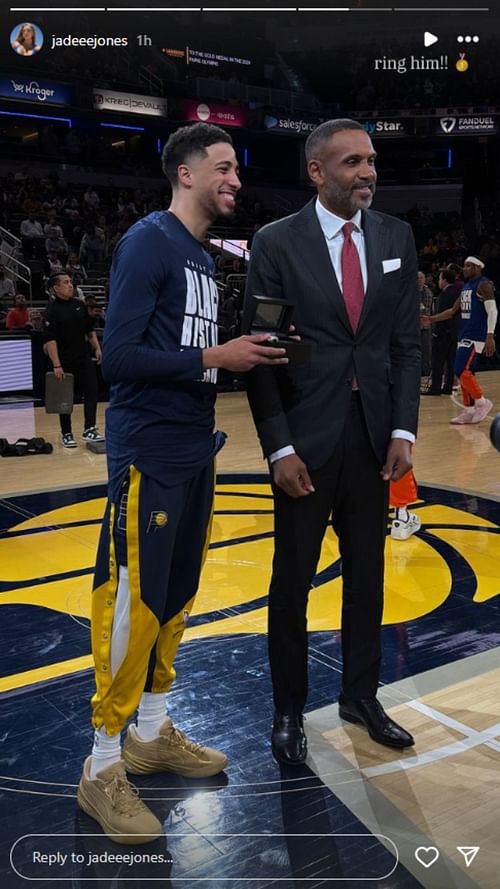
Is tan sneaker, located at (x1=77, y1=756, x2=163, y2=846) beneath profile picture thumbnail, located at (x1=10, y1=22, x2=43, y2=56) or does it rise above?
beneath

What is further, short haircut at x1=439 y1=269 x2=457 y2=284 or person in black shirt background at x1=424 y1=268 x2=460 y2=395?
person in black shirt background at x1=424 y1=268 x2=460 y2=395

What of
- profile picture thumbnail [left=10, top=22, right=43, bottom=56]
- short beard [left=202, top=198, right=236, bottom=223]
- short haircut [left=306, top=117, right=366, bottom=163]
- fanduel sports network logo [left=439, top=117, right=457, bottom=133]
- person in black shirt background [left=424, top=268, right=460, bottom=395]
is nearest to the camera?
short beard [left=202, top=198, right=236, bottom=223]

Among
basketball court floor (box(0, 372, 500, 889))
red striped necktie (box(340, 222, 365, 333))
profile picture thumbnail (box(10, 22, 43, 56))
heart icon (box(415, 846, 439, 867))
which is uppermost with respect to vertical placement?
profile picture thumbnail (box(10, 22, 43, 56))

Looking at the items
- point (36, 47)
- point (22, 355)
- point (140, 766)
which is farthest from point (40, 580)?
point (36, 47)

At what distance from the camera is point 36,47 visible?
1897 centimetres

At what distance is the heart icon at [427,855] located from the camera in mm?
1920

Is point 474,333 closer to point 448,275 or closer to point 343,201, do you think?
point 448,275

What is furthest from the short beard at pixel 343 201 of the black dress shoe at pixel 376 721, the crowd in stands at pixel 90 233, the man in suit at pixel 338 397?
the crowd in stands at pixel 90 233

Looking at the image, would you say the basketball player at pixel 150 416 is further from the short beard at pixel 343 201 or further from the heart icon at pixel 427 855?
the heart icon at pixel 427 855

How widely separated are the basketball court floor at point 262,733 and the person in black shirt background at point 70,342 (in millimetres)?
2516

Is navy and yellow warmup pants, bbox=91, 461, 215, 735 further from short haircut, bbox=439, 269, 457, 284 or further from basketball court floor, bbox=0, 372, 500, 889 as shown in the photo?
short haircut, bbox=439, 269, 457, 284

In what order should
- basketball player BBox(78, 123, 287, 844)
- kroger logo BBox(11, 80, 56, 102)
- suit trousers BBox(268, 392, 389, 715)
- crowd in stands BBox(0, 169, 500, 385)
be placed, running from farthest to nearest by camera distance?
kroger logo BBox(11, 80, 56, 102) → crowd in stands BBox(0, 169, 500, 385) → suit trousers BBox(268, 392, 389, 715) → basketball player BBox(78, 123, 287, 844)

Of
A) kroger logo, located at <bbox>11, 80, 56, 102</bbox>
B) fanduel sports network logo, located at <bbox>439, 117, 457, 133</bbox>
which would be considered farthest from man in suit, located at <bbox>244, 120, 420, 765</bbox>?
fanduel sports network logo, located at <bbox>439, 117, 457, 133</bbox>

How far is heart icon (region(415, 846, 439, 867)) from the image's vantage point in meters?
1.92
